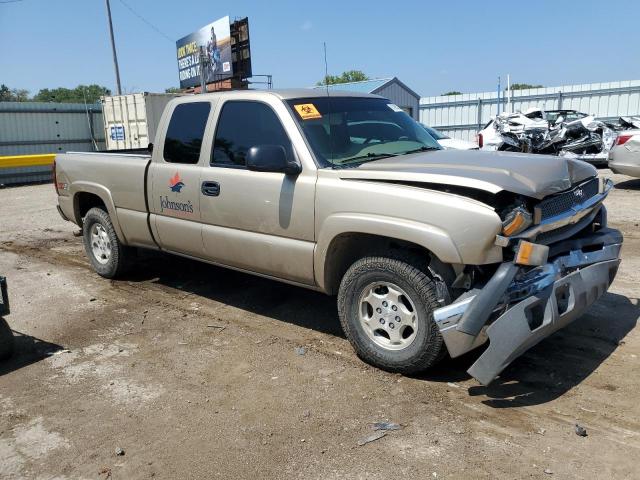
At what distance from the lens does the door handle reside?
4.91 m

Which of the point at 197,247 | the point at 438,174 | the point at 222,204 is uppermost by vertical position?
the point at 438,174

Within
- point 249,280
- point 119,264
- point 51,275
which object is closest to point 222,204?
point 249,280

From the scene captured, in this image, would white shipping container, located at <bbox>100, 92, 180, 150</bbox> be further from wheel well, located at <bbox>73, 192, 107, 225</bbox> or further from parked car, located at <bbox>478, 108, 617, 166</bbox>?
wheel well, located at <bbox>73, 192, 107, 225</bbox>

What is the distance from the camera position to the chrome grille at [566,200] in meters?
3.69

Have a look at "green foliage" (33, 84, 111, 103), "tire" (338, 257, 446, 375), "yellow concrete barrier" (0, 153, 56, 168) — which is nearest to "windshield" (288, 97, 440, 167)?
"tire" (338, 257, 446, 375)

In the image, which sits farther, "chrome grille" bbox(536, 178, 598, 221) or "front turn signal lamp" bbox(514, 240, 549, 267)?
"chrome grille" bbox(536, 178, 598, 221)

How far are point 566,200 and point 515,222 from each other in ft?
2.47

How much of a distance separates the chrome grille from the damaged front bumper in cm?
29

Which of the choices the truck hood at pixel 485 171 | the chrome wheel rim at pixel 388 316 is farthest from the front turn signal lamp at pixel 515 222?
the chrome wheel rim at pixel 388 316

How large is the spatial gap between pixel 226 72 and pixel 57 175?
25.7 meters

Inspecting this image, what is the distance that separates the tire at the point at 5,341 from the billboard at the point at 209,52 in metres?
28.2

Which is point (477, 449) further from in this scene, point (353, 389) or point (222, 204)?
point (222, 204)

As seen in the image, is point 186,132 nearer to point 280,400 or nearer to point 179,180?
point 179,180

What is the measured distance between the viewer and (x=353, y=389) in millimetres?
3855
